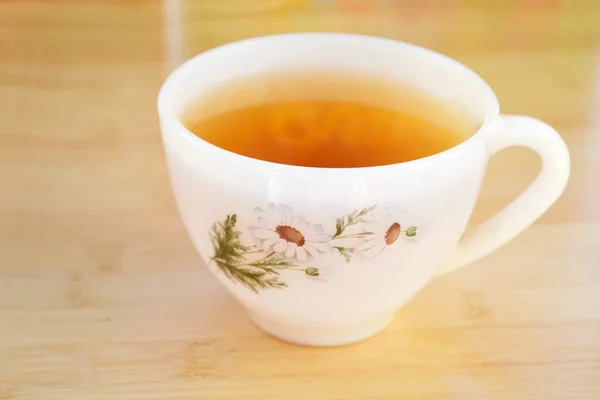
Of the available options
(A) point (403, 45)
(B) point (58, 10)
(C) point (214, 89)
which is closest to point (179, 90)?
(C) point (214, 89)

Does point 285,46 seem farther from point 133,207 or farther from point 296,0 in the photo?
point 296,0

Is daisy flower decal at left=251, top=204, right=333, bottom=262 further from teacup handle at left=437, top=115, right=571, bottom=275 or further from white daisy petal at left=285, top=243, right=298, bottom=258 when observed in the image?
teacup handle at left=437, top=115, right=571, bottom=275

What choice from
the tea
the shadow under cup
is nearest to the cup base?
the shadow under cup

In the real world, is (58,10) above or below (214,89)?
below

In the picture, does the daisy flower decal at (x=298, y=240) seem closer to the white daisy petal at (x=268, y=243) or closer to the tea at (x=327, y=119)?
the white daisy petal at (x=268, y=243)

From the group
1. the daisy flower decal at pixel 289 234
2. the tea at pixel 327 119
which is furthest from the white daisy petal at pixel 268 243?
the tea at pixel 327 119

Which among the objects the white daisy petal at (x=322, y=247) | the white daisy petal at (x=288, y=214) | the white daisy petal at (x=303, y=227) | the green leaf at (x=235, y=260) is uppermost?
the white daisy petal at (x=288, y=214)

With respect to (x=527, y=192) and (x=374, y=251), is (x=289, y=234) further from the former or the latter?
(x=527, y=192)
